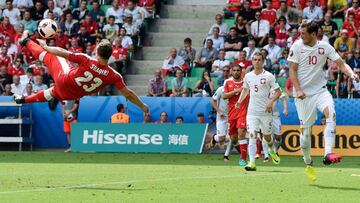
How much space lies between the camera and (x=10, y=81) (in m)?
32.4

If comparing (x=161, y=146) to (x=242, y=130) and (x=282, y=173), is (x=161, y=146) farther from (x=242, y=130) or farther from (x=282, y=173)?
(x=282, y=173)

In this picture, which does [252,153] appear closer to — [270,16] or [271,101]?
[271,101]

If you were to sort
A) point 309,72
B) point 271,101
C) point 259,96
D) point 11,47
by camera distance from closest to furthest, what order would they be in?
point 309,72, point 271,101, point 259,96, point 11,47

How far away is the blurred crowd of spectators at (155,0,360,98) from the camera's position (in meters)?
30.0

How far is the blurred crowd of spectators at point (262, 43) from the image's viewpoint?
3003cm

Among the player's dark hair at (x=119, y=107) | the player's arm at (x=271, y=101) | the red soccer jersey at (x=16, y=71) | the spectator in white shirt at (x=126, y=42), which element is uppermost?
the player's arm at (x=271, y=101)

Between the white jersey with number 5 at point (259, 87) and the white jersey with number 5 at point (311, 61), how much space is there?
4548 millimetres

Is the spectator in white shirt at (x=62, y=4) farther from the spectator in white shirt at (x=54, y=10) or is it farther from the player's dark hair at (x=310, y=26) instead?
the player's dark hair at (x=310, y=26)

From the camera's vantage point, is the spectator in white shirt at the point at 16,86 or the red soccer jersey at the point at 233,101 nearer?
the red soccer jersey at the point at 233,101

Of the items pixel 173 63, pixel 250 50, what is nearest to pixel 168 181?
pixel 250 50

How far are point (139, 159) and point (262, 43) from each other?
799 centimetres

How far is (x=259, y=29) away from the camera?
105ft

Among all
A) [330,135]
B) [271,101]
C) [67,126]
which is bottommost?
[67,126]

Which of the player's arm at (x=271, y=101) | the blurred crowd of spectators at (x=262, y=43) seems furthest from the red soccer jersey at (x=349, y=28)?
the player's arm at (x=271, y=101)
